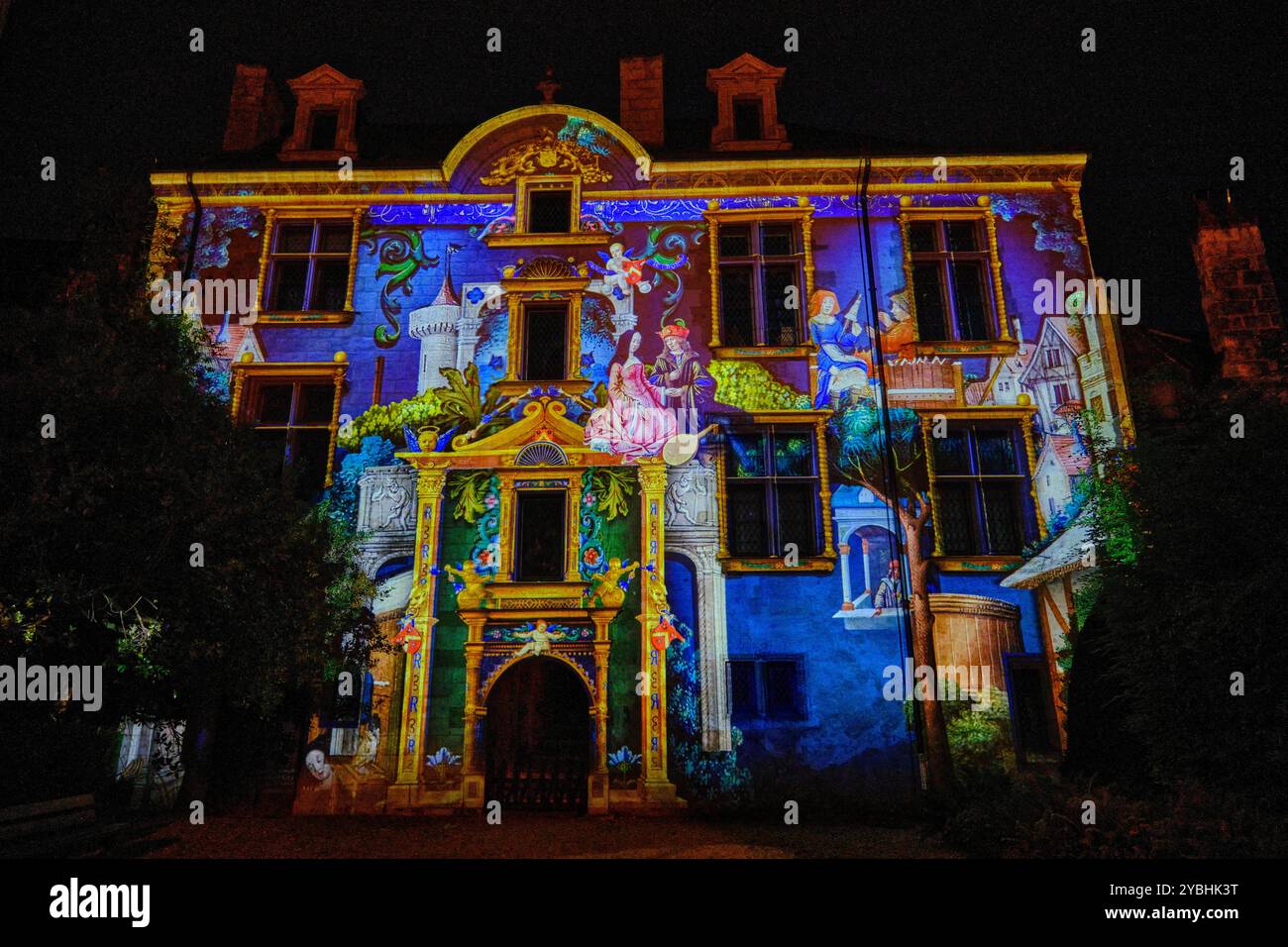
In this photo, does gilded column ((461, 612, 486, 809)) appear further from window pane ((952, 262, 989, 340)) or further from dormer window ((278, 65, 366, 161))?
dormer window ((278, 65, 366, 161))

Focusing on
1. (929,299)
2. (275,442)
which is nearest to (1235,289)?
(929,299)

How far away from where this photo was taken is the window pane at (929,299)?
15.4 metres

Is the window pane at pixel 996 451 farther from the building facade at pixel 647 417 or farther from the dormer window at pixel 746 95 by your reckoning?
the dormer window at pixel 746 95

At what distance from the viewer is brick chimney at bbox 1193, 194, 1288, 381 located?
1543cm

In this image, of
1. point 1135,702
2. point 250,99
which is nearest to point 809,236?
point 1135,702

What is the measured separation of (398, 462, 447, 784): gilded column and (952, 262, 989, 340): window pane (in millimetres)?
9536

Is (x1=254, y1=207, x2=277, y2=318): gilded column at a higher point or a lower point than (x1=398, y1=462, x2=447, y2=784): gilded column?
higher

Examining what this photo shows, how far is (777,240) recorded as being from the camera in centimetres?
1611

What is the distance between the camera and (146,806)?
503 inches

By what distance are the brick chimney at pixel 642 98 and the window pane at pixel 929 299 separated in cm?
567

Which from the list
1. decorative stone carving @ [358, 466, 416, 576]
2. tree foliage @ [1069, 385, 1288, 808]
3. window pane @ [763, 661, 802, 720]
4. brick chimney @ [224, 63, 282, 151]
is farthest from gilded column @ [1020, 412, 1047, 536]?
brick chimney @ [224, 63, 282, 151]

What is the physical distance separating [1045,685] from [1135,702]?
2574 millimetres

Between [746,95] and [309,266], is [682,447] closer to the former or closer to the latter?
[746,95]

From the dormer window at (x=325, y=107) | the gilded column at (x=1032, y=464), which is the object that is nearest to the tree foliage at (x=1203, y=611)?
the gilded column at (x=1032, y=464)
